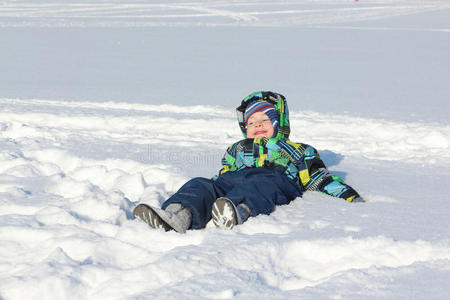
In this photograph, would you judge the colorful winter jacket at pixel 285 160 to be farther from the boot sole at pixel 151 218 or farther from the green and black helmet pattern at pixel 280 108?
the boot sole at pixel 151 218

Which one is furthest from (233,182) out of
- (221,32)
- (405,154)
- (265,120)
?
(221,32)

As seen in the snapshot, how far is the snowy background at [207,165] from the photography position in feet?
7.19

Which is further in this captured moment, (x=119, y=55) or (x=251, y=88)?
(x=119, y=55)

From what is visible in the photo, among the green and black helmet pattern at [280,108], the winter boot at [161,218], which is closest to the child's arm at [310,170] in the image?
the green and black helmet pattern at [280,108]

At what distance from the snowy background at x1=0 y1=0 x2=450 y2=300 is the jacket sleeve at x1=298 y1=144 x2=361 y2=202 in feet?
0.28

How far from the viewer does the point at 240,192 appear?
9.85ft

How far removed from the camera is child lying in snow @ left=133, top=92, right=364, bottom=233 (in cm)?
280

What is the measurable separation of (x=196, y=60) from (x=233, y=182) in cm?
624

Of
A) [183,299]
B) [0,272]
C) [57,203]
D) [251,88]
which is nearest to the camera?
[183,299]

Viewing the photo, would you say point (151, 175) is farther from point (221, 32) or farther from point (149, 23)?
point (149, 23)

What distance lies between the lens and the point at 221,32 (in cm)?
1302

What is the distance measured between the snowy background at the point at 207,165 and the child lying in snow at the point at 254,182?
0.08m

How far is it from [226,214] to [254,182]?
0.40 metres

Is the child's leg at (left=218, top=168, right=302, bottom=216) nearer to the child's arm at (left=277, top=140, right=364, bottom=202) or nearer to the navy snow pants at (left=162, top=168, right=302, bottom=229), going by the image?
the navy snow pants at (left=162, top=168, right=302, bottom=229)
